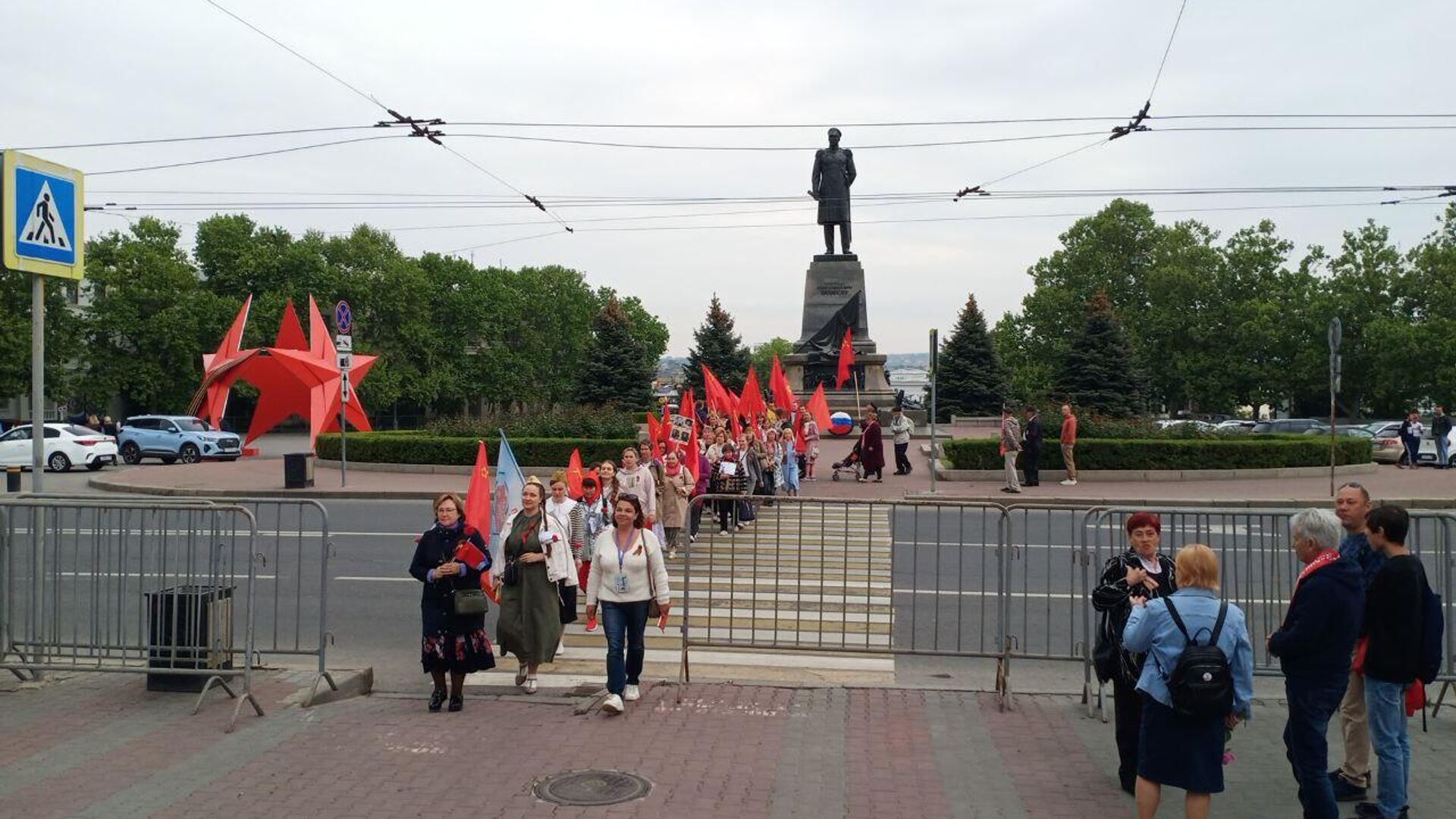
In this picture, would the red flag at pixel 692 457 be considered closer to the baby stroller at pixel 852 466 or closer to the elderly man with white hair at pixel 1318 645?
the baby stroller at pixel 852 466

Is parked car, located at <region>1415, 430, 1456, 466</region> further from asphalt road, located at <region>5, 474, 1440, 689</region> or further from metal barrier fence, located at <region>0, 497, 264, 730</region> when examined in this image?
metal barrier fence, located at <region>0, 497, 264, 730</region>

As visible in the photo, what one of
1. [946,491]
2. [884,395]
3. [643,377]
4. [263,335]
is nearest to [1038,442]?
[946,491]

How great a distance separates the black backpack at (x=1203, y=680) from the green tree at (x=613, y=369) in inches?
1762

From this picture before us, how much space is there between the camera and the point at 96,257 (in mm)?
54531

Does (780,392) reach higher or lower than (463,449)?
higher

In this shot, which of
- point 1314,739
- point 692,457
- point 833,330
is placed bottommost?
point 1314,739

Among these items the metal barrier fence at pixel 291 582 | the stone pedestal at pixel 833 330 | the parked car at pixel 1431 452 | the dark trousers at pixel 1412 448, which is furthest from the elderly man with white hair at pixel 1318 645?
the stone pedestal at pixel 833 330

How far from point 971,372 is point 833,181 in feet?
77.1

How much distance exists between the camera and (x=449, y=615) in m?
7.66

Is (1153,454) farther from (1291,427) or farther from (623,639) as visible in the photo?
(1291,427)

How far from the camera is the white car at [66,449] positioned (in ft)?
103

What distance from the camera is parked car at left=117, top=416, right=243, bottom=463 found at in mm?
35188

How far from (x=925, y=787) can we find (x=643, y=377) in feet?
150

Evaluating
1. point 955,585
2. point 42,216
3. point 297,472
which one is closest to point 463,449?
point 297,472
